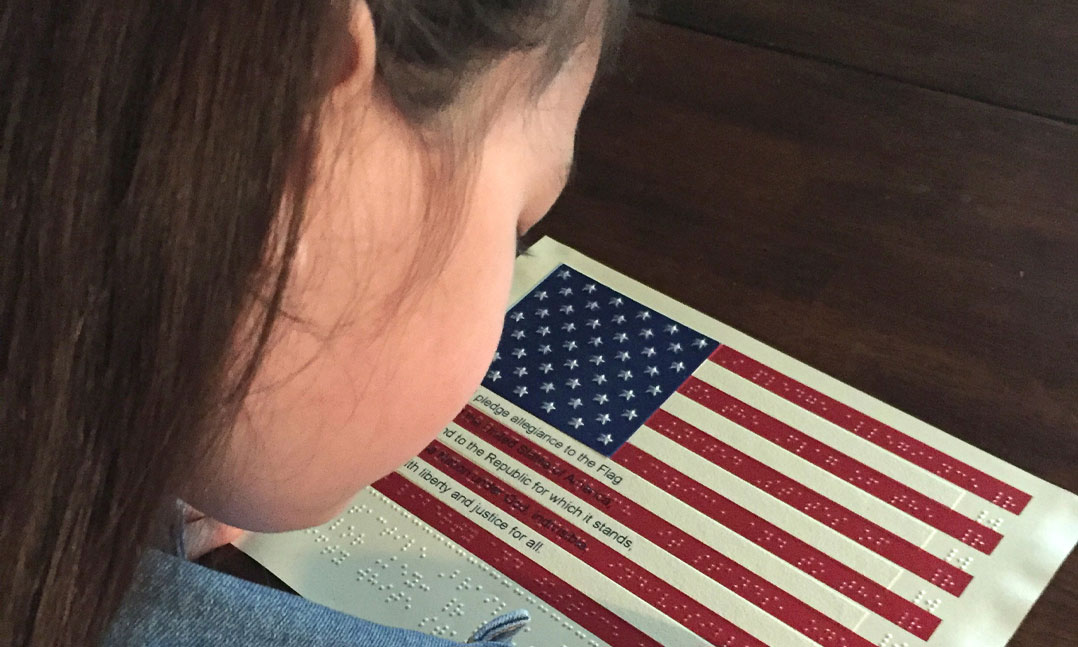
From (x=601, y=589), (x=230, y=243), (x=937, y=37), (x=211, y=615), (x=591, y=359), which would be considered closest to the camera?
(x=230, y=243)

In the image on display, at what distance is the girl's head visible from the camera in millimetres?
216

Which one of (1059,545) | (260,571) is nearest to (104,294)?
(260,571)

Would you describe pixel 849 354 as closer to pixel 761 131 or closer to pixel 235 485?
pixel 761 131

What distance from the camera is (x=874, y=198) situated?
Result: 725 millimetres

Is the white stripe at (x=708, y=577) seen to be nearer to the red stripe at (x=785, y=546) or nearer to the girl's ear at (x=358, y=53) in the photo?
Result: the red stripe at (x=785, y=546)

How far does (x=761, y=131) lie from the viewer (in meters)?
0.80

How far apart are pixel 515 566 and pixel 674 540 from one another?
0.10m

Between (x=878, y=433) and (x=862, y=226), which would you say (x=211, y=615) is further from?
(x=862, y=226)

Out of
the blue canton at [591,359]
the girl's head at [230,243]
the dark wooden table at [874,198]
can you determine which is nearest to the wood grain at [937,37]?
the dark wooden table at [874,198]

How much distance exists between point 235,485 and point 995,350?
1.63 feet

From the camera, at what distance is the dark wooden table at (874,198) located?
0.60 meters

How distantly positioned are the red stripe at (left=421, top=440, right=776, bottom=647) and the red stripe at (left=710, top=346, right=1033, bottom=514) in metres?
0.13

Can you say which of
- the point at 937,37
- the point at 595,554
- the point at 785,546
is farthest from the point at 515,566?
the point at 937,37

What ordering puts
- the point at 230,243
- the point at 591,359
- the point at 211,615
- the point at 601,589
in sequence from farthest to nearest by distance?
the point at 591,359 < the point at 601,589 < the point at 211,615 < the point at 230,243
